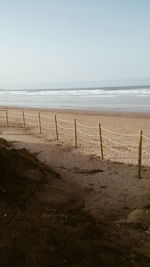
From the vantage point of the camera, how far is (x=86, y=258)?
11.3 feet

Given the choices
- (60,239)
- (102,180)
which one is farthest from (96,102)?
(60,239)

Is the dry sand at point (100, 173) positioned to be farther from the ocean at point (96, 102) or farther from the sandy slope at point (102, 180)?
the ocean at point (96, 102)

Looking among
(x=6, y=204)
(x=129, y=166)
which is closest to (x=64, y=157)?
(x=129, y=166)

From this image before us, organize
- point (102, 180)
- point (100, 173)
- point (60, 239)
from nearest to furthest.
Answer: point (60, 239), point (102, 180), point (100, 173)

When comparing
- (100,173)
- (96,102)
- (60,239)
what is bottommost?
(96,102)

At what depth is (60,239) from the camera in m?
3.71

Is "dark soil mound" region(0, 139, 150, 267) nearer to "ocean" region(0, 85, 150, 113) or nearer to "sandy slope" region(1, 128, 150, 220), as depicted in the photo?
"sandy slope" region(1, 128, 150, 220)

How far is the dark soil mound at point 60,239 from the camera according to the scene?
332 centimetres

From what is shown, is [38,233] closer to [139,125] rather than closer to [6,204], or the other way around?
[6,204]

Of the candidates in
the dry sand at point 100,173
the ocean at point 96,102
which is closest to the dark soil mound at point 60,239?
the dry sand at point 100,173

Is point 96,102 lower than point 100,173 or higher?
lower

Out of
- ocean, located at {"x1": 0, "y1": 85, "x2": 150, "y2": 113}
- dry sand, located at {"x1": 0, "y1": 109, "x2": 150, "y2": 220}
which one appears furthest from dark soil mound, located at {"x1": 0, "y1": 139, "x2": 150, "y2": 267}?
ocean, located at {"x1": 0, "y1": 85, "x2": 150, "y2": 113}

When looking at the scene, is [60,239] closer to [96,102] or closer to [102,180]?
[102,180]

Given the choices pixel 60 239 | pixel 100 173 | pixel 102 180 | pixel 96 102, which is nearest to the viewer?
pixel 60 239
